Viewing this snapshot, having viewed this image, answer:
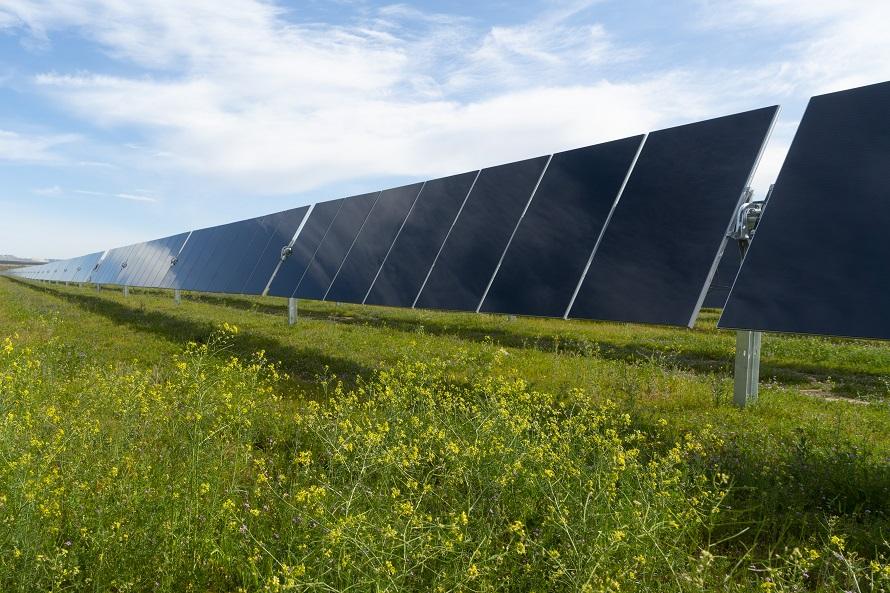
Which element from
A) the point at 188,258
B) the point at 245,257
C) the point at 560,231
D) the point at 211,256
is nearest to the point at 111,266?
the point at 188,258

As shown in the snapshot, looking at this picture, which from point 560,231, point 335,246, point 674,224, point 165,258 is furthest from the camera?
point 165,258

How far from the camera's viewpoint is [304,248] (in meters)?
15.9

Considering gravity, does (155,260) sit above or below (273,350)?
above

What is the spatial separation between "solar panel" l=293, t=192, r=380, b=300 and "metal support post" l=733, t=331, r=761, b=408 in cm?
804

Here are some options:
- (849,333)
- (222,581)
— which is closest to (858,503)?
(849,333)

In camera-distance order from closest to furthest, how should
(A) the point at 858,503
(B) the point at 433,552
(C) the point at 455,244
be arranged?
(B) the point at 433,552
(A) the point at 858,503
(C) the point at 455,244

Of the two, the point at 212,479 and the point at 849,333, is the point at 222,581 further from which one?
the point at 849,333

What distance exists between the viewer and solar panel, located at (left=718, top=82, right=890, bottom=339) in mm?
5160

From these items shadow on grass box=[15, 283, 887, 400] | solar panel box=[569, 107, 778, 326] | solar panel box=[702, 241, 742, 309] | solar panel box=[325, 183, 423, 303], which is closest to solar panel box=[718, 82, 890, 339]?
solar panel box=[569, 107, 778, 326]

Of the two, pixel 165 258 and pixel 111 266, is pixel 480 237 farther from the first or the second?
pixel 111 266

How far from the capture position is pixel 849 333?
196 inches

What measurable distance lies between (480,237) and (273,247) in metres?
10.0

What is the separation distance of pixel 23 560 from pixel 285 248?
13643 mm

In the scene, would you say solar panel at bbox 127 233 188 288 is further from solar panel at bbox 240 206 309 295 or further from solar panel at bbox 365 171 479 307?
solar panel at bbox 365 171 479 307
